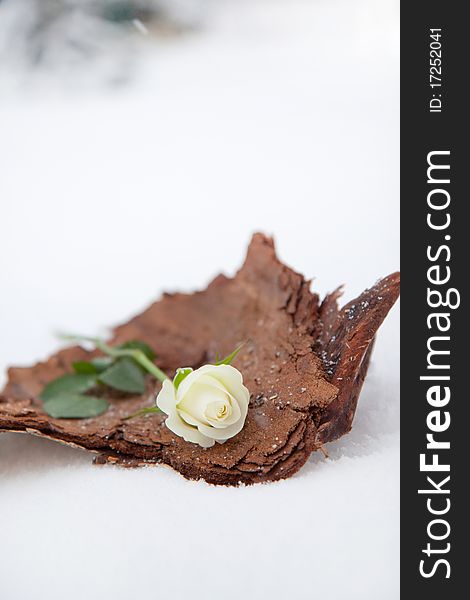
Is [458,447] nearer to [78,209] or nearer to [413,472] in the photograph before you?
[413,472]

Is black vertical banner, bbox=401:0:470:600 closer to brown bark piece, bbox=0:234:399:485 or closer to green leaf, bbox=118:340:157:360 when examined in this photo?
brown bark piece, bbox=0:234:399:485

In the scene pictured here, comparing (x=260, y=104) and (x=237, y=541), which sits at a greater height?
(x=260, y=104)

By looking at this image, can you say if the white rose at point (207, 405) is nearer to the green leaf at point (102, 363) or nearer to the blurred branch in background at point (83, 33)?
the green leaf at point (102, 363)

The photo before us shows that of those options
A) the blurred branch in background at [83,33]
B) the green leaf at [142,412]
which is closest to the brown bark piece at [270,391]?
the green leaf at [142,412]

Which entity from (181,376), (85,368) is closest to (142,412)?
(181,376)

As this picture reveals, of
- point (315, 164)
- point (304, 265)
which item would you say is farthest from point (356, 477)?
point (315, 164)

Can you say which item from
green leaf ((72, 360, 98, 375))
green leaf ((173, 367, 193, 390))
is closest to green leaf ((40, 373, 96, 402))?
green leaf ((72, 360, 98, 375))
